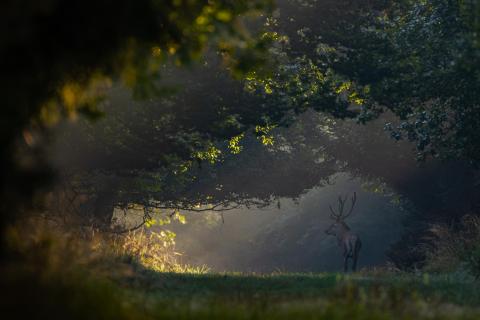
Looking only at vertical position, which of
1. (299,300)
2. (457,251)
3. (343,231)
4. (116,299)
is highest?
(343,231)

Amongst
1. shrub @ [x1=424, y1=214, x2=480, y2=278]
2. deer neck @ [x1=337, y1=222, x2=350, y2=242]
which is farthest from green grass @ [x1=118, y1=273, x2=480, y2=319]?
deer neck @ [x1=337, y1=222, x2=350, y2=242]

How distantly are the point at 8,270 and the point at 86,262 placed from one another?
535 centimetres

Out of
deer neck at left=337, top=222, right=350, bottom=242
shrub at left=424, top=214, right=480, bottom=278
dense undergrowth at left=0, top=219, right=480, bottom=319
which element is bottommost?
dense undergrowth at left=0, top=219, right=480, bottom=319

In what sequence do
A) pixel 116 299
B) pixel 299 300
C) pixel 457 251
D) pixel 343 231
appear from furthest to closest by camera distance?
1. pixel 343 231
2. pixel 457 251
3. pixel 299 300
4. pixel 116 299

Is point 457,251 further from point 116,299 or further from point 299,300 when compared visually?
point 116,299

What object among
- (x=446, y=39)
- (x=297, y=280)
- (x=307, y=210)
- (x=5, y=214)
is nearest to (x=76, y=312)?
(x=5, y=214)

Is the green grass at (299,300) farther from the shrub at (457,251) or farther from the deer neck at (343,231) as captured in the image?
the deer neck at (343,231)

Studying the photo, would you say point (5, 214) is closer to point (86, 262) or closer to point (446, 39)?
point (86, 262)

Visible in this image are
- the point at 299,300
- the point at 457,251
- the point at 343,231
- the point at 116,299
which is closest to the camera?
the point at 116,299

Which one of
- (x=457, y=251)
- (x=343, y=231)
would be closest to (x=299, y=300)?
(x=457, y=251)

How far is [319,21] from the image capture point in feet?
72.9

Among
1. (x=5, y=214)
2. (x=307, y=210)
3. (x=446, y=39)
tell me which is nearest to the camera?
(x=5, y=214)

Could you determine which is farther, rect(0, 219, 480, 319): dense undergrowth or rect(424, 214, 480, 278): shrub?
rect(424, 214, 480, 278): shrub

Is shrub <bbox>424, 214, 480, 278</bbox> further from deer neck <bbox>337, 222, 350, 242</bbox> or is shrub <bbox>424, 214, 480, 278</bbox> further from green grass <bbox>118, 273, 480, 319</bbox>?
green grass <bbox>118, 273, 480, 319</bbox>
